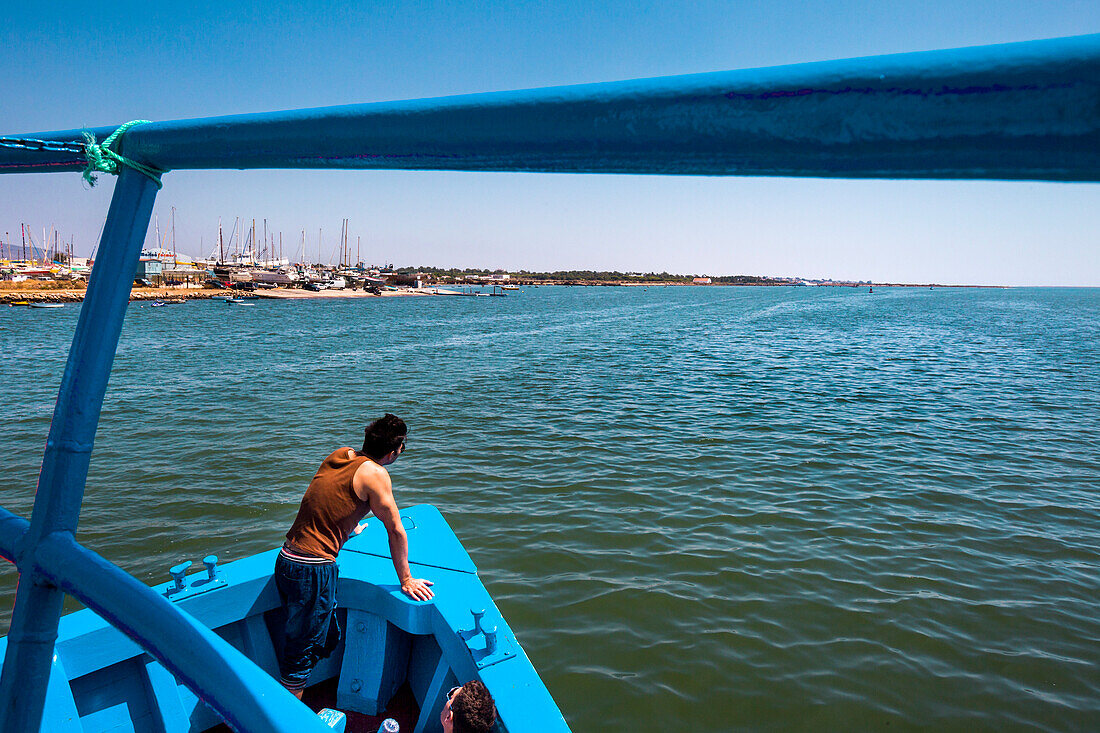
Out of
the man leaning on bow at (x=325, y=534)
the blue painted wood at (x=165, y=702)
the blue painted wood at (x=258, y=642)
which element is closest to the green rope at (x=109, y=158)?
the man leaning on bow at (x=325, y=534)

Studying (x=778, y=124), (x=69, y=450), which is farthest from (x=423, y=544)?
(x=778, y=124)

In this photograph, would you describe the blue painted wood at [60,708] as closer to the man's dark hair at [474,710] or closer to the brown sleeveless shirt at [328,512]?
the brown sleeveless shirt at [328,512]

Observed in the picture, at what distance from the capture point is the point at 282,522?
31.9 ft

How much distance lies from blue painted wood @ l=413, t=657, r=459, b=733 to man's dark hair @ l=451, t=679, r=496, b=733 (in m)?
0.95

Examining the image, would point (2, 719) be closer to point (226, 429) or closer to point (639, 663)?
point (639, 663)

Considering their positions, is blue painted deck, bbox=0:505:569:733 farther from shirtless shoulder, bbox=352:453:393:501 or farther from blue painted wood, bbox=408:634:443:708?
shirtless shoulder, bbox=352:453:393:501

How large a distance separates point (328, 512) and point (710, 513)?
24.0 ft

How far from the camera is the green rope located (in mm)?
1453

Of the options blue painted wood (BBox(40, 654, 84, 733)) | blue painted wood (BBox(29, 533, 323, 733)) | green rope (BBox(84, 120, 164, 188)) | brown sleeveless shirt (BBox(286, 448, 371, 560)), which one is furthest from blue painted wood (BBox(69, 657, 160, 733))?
green rope (BBox(84, 120, 164, 188))

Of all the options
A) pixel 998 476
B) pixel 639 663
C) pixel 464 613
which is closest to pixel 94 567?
pixel 464 613

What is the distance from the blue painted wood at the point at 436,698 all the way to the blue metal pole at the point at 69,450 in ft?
9.69

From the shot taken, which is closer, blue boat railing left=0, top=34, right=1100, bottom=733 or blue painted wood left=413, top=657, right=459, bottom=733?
blue boat railing left=0, top=34, right=1100, bottom=733

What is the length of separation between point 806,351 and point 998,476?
2405 cm

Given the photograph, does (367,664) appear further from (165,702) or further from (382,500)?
(382,500)
